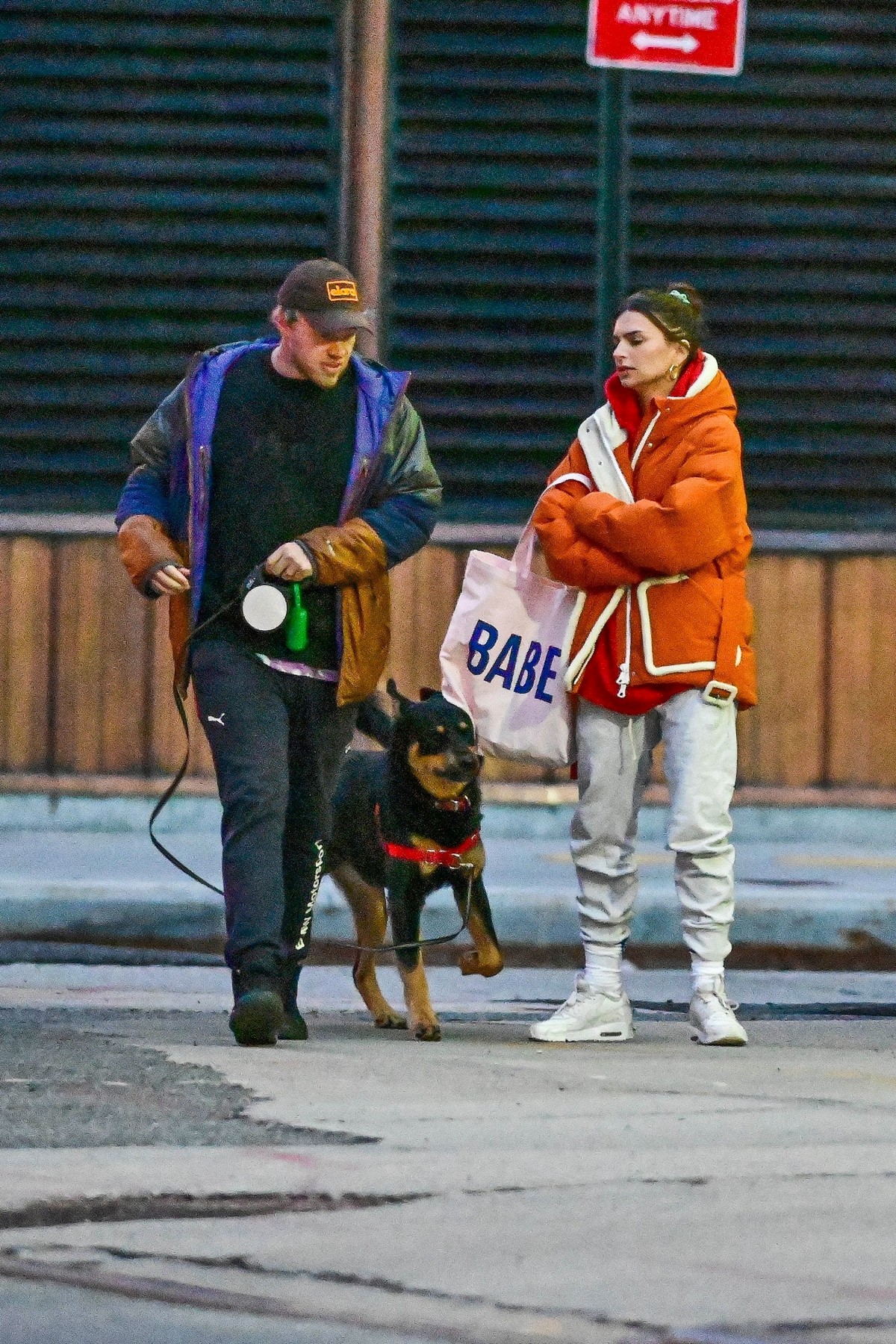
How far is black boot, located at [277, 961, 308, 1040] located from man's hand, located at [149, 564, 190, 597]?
1.00m

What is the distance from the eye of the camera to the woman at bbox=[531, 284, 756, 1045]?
22.5ft

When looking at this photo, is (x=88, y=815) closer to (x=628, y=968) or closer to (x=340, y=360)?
(x=628, y=968)

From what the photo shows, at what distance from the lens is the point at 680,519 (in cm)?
677

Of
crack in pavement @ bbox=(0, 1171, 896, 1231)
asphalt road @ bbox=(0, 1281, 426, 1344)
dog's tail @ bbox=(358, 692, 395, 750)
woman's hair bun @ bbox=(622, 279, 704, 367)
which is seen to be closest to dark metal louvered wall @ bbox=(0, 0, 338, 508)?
dog's tail @ bbox=(358, 692, 395, 750)

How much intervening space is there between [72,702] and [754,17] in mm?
3980

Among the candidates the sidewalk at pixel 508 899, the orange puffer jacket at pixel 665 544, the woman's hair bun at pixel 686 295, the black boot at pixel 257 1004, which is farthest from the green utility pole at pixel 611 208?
the black boot at pixel 257 1004

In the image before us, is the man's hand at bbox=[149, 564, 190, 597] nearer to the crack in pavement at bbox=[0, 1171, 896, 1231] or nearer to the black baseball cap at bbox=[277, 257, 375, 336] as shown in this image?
the black baseball cap at bbox=[277, 257, 375, 336]

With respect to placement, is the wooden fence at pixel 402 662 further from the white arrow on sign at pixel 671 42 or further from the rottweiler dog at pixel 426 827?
the rottweiler dog at pixel 426 827

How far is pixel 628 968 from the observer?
374 inches

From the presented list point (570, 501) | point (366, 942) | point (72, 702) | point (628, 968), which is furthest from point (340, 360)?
point (72, 702)

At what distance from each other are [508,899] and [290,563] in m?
3.30

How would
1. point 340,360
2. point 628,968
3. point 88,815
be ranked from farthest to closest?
point 88,815
point 628,968
point 340,360

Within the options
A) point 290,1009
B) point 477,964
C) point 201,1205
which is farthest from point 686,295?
point 201,1205

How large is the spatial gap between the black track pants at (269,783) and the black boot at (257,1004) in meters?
0.03
